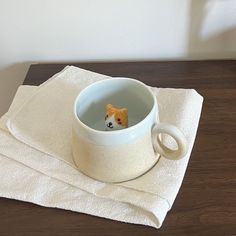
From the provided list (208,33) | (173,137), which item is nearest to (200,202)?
(173,137)

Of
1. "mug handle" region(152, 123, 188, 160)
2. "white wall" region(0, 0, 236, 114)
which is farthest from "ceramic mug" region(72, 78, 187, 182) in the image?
"white wall" region(0, 0, 236, 114)

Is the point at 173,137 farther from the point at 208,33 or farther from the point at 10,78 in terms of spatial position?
the point at 10,78

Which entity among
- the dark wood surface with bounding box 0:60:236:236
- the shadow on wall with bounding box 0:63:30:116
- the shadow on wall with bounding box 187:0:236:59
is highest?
the shadow on wall with bounding box 187:0:236:59

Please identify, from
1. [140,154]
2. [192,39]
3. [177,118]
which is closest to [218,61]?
[192,39]

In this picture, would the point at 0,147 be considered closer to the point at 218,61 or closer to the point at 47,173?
the point at 47,173

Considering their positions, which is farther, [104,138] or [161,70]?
[161,70]

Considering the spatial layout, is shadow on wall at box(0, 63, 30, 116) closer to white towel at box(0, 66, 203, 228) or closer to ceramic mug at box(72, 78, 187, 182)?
white towel at box(0, 66, 203, 228)
